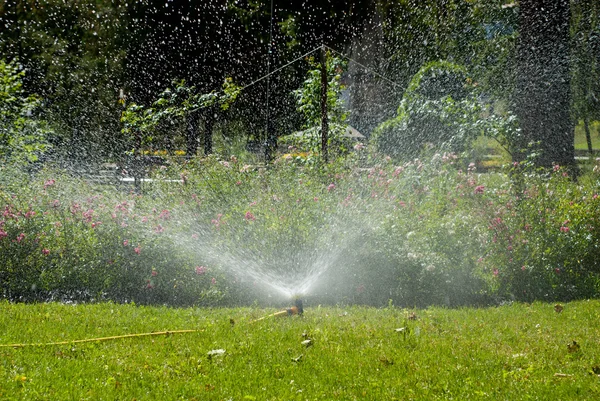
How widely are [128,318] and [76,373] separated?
1.31m

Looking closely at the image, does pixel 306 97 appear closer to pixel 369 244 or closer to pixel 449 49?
pixel 369 244

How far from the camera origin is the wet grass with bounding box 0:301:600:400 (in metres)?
3.30

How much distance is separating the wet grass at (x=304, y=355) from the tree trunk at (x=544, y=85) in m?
5.59

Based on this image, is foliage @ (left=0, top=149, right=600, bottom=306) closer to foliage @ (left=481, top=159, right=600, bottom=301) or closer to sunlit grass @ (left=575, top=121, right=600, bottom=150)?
foliage @ (left=481, top=159, right=600, bottom=301)

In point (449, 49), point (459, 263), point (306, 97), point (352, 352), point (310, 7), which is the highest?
point (310, 7)

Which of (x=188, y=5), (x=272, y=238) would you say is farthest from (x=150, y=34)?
(x=272, y=238)

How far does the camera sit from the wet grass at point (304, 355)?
3.30 m

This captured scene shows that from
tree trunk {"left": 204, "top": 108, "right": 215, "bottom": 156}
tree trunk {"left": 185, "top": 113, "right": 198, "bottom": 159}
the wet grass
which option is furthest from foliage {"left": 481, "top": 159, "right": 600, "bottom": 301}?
tree trunk {"left": 185, "top": 113, "right": 198, "bottom": 159}

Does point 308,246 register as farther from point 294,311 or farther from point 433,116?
point 433,116

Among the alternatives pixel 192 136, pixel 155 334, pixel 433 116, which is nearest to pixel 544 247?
pixel 155 334

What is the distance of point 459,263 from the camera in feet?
19.6

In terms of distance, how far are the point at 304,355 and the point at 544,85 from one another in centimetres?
1010

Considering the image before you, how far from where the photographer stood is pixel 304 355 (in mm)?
3889

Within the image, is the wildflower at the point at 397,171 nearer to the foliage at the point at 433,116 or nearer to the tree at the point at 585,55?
the foliage at the point at 433,116
